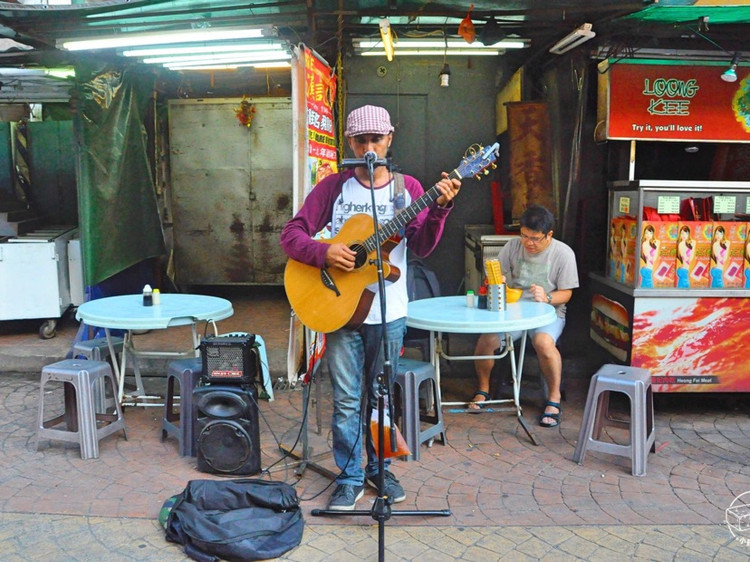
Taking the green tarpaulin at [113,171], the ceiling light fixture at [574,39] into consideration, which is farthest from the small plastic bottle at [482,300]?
the green tarpaulin at [113,171]

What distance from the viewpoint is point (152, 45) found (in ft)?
18.3

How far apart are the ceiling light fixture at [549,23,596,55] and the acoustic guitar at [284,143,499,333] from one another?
217cm

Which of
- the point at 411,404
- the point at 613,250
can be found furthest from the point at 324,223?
the point at 613,250

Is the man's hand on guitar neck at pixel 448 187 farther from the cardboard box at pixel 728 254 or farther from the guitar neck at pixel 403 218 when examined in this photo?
the cardboard box at pixel 728 254

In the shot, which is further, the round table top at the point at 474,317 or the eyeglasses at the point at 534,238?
the eyeglasses at the point at 534,238

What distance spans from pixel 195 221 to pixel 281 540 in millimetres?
6129

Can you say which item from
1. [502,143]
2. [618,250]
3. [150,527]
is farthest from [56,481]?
[502,143]

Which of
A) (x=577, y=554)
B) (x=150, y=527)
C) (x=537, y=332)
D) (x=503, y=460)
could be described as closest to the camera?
(x=577, y=554)

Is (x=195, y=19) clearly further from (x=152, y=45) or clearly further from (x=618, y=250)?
(x=618, y=250)

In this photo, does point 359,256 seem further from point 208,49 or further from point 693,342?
point 208,49

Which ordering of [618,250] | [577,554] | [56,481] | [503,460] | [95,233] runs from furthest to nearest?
1. [95,233]
2. [618,250]
3. [503,460]
4. [56,481]
5. [577,554]

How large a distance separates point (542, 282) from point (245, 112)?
480 centimetres

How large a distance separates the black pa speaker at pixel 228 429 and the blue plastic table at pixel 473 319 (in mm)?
1087

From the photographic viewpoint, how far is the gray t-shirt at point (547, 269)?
478 cm
